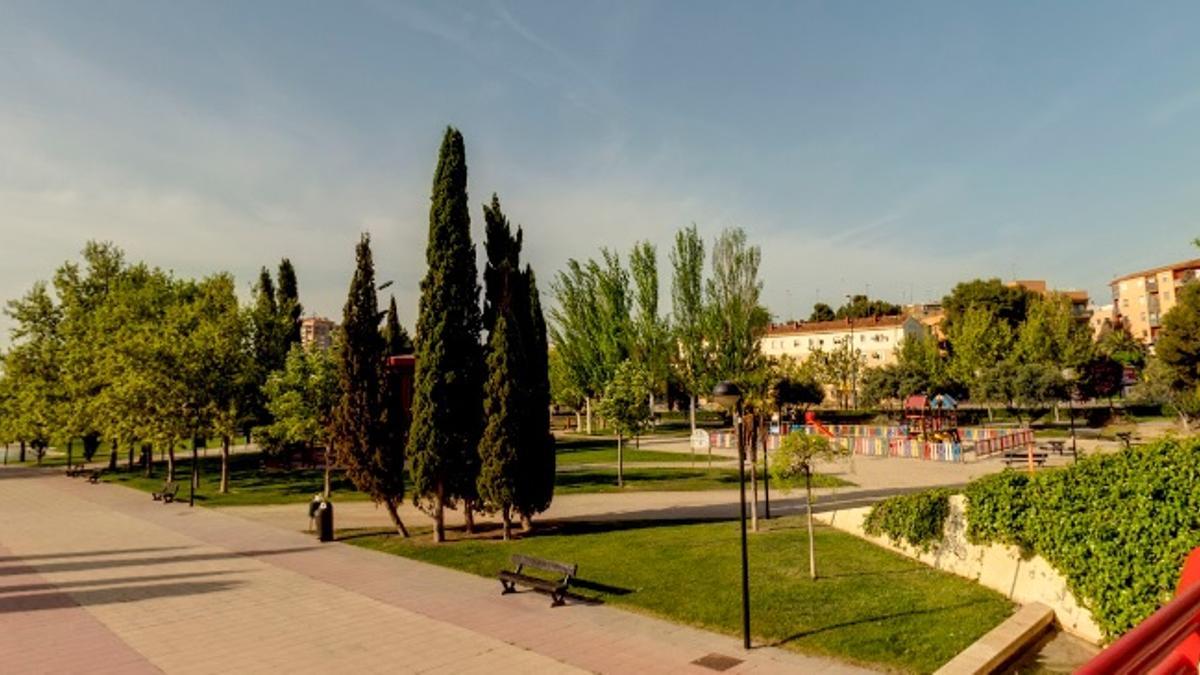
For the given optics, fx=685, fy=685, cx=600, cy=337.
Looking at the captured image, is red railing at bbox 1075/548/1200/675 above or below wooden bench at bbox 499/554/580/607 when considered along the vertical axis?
above

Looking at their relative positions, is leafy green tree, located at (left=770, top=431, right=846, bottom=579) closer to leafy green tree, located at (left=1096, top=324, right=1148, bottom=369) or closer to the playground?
the playground

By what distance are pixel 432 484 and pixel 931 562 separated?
12296 mm

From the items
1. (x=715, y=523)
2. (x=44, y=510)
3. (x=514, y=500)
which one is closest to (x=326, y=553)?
(x=514, y=500)

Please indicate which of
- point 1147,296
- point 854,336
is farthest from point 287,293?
point 1147,296

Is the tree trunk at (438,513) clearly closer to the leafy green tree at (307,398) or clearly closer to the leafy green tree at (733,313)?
the leafy green tree at (307,398)

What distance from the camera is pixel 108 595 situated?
14.1m

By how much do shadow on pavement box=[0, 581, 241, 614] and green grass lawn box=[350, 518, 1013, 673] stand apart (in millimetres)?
4604

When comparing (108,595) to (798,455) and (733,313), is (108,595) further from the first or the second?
(733,313)

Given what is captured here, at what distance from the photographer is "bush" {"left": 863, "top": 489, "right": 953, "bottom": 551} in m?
13.1

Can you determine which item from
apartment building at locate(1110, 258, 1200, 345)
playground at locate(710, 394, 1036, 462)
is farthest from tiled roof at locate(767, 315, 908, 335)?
playground at locate(710, 394, 1036, 462)

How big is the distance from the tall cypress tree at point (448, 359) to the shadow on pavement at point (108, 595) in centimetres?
529

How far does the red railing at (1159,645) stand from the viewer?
79.0 inches

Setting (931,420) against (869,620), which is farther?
(931,420)

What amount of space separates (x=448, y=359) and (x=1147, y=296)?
365 feet
